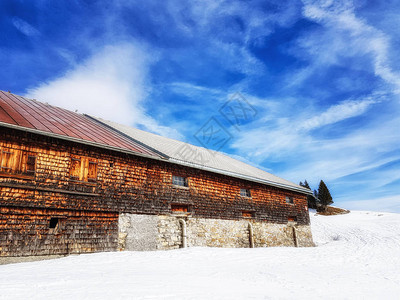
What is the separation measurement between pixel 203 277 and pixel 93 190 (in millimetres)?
6475

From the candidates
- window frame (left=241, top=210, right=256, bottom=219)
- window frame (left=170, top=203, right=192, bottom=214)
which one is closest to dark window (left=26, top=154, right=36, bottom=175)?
window frame (left=170, top=203, right=192, bottom=214)

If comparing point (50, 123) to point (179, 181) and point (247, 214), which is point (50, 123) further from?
point (247, 214)

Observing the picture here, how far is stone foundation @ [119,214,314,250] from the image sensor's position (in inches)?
496

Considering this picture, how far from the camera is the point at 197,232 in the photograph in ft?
49.7

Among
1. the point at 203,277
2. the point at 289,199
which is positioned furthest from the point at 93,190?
the point at 289,199

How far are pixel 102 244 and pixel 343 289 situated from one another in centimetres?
888

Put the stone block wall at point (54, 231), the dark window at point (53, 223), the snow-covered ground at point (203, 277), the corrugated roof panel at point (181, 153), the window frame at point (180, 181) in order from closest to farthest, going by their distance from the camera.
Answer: the snow-covered ground at point (203, 277) < the stone block wall at point (54, 231) < the dark window at point (53, 223) < the window frame at point (180, 181) < the corrugated roof panel at point (181, 153)

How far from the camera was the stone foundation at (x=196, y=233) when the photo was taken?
12.6 metres

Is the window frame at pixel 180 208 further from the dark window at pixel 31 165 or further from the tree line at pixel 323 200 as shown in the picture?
the tree line at pixel 323 200

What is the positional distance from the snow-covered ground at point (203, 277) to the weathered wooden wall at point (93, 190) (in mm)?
1565

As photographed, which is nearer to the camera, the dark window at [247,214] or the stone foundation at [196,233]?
the stone foundation at [196,233]

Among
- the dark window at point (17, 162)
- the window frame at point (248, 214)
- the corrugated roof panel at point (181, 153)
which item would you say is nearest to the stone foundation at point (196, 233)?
the window frame at point (248, 214)

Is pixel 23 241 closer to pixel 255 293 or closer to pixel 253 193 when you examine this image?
pixel 255 293

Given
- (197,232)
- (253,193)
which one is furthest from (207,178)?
(253,193)
